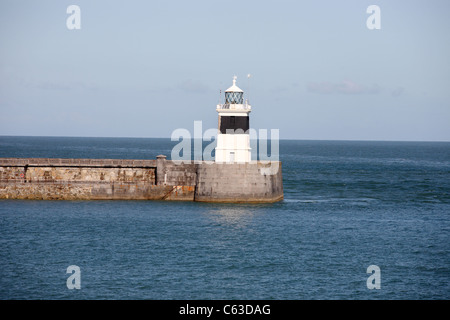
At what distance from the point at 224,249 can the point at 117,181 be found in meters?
15.8

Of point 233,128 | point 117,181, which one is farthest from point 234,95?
point 117,181

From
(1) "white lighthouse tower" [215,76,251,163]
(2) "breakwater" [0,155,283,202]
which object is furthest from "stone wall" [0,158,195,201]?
(1) "white lighthouse tower" [215,76,251,163]

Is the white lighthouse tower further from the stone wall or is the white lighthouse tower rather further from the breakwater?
the stone wall

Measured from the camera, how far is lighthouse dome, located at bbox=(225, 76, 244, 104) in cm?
4400

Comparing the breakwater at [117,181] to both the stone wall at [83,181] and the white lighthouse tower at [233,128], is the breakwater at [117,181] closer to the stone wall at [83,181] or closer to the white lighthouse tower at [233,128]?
the stone wall at [83,181]

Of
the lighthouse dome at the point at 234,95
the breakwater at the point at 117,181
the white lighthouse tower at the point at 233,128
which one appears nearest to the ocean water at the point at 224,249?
the breakwater at the point at 117,181

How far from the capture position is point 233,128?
43.9m

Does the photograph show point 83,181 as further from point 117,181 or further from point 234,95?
point 234,95
